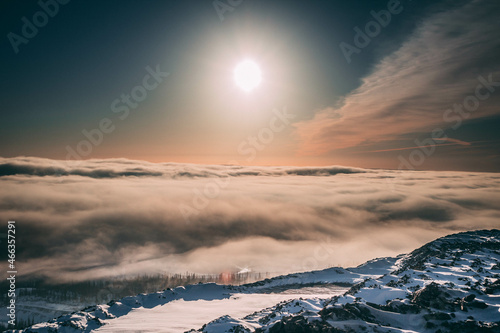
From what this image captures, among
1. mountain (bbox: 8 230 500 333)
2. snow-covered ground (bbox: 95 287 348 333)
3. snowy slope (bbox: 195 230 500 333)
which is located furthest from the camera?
snow-covered ground (bbox: 95 287 348 333)

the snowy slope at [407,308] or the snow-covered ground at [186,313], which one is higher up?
the snowy slope at [407,308]

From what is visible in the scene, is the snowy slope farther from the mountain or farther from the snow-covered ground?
the snow-covered ground

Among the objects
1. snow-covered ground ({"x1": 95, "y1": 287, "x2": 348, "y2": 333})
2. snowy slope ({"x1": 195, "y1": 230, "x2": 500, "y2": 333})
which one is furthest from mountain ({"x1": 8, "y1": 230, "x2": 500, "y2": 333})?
snow-covered ground ({"x1": 95, "y1": 287, "x2": 348, "y2": 333})

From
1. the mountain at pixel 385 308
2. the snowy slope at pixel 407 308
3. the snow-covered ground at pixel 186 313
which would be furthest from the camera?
the snow-covered ground at pixel 186 313

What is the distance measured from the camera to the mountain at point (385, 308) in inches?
2753

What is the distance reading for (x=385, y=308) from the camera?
77.8 m

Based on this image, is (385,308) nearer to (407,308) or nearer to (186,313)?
(407,308)

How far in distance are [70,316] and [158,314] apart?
36.3 metres

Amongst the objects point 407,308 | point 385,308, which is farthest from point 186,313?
point 407,308

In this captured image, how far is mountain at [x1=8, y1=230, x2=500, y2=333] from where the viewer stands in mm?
69938

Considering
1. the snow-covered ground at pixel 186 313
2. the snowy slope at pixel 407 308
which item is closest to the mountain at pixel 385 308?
the snowy slope at pixel 407 308

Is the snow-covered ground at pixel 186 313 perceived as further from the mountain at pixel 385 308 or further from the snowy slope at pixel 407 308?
the snowy slope at pixel 407 308

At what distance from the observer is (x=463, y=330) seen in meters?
64.1

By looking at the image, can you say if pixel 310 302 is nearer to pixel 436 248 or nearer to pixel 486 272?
pixel 486 272
